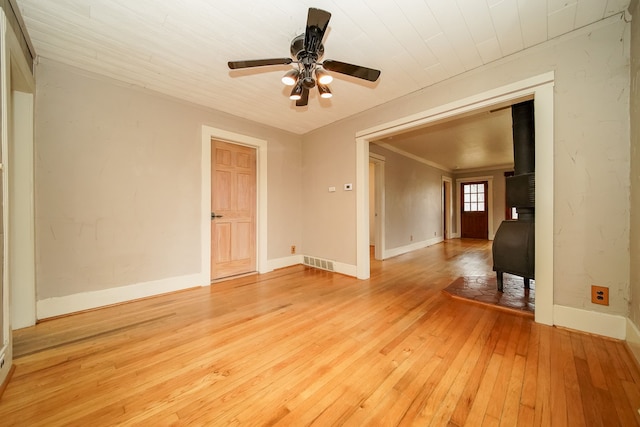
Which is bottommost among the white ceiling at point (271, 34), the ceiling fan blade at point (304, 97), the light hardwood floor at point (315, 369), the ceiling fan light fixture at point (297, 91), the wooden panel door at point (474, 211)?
the light hardwood floor at point (315, 369)

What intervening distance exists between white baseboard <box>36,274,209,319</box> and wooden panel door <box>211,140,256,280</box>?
42 cm

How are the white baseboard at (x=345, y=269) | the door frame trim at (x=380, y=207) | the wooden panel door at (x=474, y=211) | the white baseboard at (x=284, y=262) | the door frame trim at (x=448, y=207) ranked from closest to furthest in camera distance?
1. the white baseboard at (x=345, y=269)
2. the white baseboard at (x=284, y=262)
3. the door frame trim at (x=380, y=207)
4. the door frame trim at (x=448, y=207)
5. the wooden panel door at (x=474, y=211)

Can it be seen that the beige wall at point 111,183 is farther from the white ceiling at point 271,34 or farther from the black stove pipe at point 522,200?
the black stove pipe at point 522,200

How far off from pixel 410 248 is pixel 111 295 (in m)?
5.51

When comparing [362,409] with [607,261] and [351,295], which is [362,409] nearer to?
[351,295]

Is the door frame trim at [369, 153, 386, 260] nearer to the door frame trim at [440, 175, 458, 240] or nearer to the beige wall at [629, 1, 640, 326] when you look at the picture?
the beige wall at [629, 1, 640, 326]

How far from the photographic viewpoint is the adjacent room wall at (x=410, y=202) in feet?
17.0

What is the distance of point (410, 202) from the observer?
234 inches

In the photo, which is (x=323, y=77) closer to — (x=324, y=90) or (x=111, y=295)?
(x=324, y=90)

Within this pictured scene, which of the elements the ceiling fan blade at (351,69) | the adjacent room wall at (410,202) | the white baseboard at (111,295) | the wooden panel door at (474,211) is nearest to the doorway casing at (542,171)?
the ceiling fan blade at (351,69)

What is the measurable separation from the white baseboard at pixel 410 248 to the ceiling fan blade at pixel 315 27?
4098 mm

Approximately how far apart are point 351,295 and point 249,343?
1337 millimetres

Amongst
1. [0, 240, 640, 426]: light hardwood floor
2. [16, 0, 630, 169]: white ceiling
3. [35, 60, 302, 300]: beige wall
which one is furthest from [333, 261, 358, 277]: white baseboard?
[16, 0, 630, 169]: white ceiling

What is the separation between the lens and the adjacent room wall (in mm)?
5188
